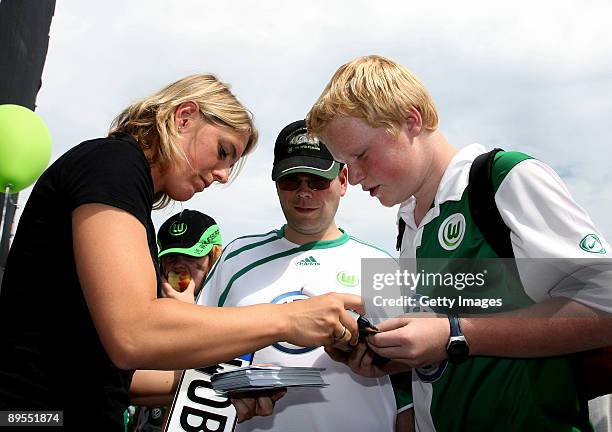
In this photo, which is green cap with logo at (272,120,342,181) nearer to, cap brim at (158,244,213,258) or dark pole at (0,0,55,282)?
cap brim at (158,244,213,258)

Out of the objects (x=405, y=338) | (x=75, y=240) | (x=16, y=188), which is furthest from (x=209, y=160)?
(x=16, y=188)

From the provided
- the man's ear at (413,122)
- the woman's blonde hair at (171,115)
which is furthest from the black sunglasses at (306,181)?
the man's ear at (413,122)

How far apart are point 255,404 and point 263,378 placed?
1.98 ft

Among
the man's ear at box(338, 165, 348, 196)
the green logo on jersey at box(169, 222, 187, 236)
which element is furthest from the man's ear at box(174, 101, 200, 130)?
the green logo on jersey at box(169, 222, 187, 236)

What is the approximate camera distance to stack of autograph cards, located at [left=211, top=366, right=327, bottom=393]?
208cm

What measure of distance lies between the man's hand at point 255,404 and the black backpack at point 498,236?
3.91 feet

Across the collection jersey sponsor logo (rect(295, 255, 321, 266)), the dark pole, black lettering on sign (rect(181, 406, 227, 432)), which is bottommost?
black lettering on sign (rect(181, 406, 227, 432))

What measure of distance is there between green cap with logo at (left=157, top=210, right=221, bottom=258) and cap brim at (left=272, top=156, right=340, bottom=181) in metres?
1.53

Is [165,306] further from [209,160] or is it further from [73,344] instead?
[209,160]

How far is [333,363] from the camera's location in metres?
2.99

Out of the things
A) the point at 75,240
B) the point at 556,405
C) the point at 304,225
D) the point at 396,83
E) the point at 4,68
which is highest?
the point at 4,68

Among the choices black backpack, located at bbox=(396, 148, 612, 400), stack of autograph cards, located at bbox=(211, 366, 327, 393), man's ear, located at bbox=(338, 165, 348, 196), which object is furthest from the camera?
man's ear, located at bbox=(338, 165, 348, 196)

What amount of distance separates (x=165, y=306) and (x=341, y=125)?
1227mm

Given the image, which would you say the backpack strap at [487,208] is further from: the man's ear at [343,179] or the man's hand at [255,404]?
the man's ear at [343,179]
